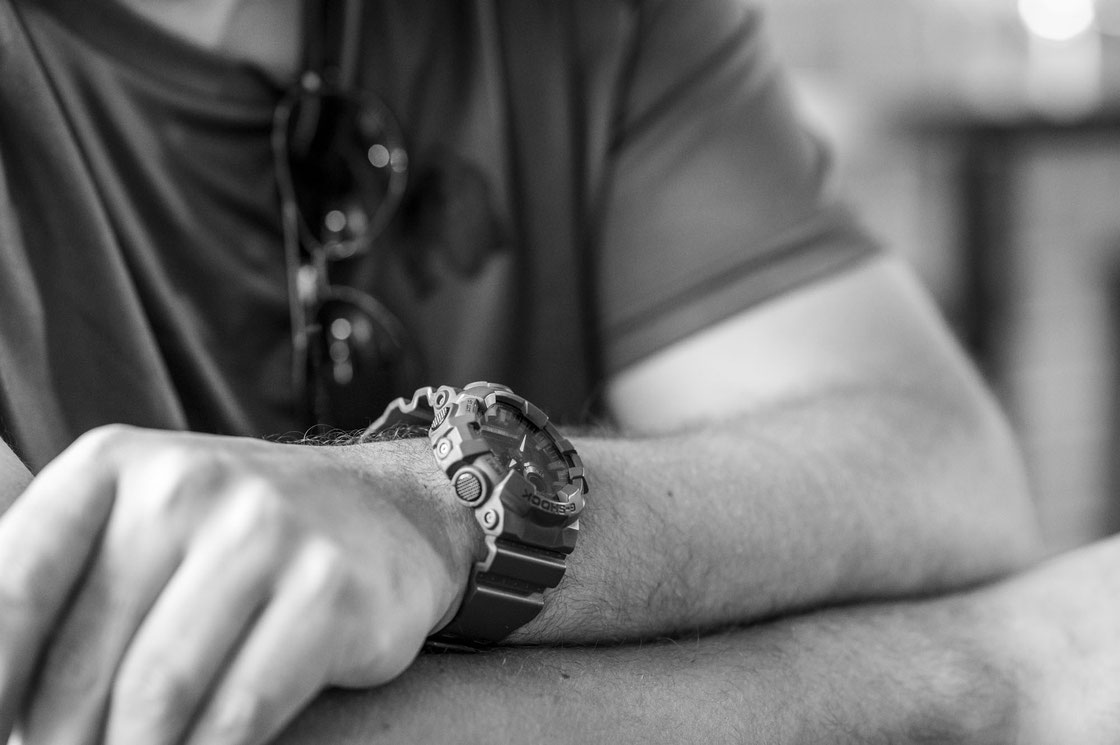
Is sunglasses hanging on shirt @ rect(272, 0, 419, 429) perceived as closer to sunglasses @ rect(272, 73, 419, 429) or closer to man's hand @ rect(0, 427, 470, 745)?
sunglasses @ rect(272, 73, 419, 429)

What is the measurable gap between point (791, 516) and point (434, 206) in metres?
0.45

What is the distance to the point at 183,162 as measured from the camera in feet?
3.06

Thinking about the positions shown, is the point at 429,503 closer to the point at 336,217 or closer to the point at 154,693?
the point at 154,693

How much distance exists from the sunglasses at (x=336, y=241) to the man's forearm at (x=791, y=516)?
0.29 metres

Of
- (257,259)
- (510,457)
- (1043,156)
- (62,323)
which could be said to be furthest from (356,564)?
(1043,156)

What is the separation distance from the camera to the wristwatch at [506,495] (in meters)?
0.61

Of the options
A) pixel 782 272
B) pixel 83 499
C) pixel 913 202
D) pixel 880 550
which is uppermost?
pixel 83 499

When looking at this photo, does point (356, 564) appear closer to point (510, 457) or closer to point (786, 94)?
point (510, 457)

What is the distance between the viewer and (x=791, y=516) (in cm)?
85

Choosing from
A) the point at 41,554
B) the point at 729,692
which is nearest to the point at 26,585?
the point at 41,554

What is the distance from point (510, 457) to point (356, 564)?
163 millimetres

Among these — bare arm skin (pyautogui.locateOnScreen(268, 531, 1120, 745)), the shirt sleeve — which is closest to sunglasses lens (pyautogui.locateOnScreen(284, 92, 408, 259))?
the shirt sleeve

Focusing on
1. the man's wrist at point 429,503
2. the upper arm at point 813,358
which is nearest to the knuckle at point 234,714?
the man's wrist at point 429,503

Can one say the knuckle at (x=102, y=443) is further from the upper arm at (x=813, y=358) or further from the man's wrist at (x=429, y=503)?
the upper arm at (x=813, y=358)
